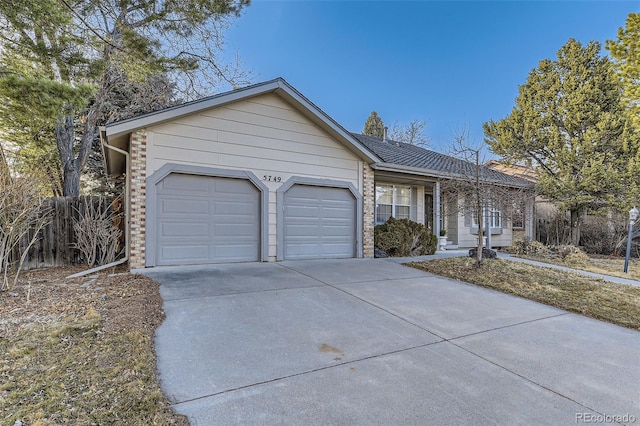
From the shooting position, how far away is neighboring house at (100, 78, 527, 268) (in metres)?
7.12

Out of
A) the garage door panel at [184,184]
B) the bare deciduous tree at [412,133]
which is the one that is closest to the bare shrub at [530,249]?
the garage door panel at [184,184]

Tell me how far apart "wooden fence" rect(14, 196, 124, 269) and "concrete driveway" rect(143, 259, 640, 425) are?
4333 millimetres

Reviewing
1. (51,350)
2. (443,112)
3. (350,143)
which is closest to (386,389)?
(51,350)

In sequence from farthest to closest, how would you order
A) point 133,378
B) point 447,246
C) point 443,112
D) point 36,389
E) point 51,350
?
1. point 443,112
2. point 447,246
3. point 51,350
4. point 133,378
5. point 36,389

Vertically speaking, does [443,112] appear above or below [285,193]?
above

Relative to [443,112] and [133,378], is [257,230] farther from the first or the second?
[443,112]

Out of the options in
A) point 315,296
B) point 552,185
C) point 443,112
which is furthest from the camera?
point 443,112

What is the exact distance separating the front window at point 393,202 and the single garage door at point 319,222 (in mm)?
2469

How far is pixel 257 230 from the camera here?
8414 mm

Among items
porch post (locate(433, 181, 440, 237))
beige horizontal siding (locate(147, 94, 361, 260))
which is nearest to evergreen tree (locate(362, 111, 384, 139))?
porch post (locate(433, 181, 440, 237))

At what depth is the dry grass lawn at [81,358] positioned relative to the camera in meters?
2.28

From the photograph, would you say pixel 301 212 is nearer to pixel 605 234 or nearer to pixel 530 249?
pixel 530 249

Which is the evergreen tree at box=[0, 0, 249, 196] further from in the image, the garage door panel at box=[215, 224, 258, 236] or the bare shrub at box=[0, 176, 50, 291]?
the garage door panel at box=[215, 224, 258, 236]

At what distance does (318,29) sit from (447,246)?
41.2 ft
